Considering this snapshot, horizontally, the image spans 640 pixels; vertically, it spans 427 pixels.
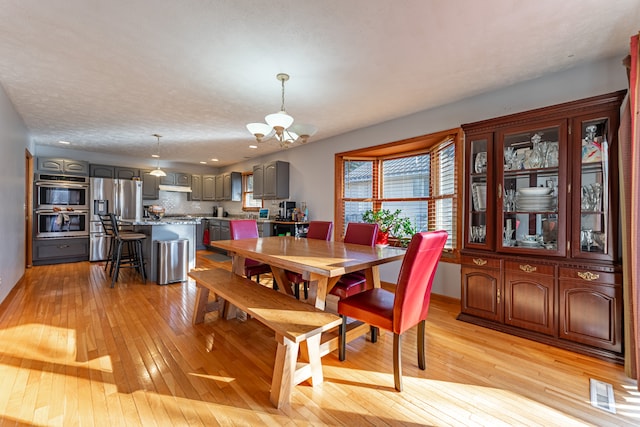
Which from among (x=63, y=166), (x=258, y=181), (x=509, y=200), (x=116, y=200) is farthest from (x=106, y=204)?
(x=509, y=200)

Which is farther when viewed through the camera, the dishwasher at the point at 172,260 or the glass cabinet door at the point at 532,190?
the dishwasher at the point at 172,260

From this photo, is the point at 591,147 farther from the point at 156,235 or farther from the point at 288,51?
the point at 156,235

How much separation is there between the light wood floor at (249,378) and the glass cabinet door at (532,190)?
2.99 ft

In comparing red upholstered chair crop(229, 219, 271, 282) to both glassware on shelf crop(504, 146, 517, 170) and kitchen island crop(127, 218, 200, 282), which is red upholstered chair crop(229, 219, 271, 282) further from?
glassware on shelf crop(504, 146, 517, 170)

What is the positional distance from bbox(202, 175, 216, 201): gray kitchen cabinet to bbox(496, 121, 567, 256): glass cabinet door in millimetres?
6984

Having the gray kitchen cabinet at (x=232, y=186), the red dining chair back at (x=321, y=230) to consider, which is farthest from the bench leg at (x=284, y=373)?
the gray kitchen cabinet at (x=232, y=186)

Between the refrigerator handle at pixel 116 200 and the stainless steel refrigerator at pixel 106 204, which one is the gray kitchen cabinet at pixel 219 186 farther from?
the refrigerator handle at pixel 116 200

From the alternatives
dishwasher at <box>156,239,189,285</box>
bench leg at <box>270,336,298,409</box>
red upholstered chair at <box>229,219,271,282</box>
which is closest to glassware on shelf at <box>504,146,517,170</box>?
bench leg at <box>270,336,298,409</box>

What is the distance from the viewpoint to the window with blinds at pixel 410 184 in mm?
3561

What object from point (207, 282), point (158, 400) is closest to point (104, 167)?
point (207, 282)

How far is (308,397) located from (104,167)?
6.85 metres

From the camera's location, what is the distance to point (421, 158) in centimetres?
406

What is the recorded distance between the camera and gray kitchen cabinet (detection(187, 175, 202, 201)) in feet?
25.0

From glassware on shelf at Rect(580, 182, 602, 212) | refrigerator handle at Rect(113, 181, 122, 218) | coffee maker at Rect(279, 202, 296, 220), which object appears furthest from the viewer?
refrigerator handle at Rect(113, 181, 122, 218)
